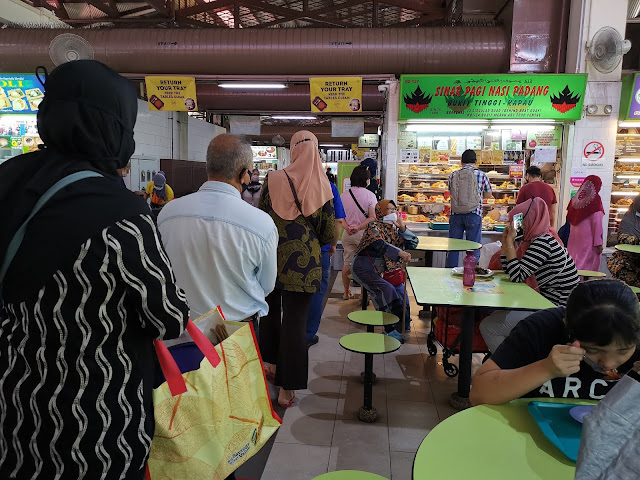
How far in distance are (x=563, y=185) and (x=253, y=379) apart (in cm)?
755

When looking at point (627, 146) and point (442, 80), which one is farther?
point (627, 146)

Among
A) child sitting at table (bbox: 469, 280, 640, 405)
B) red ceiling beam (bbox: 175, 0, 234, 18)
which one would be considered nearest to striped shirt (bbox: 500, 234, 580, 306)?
child sitting at table (bbox: 469, 280, 640, 405)

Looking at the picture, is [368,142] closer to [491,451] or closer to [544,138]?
[544,138]

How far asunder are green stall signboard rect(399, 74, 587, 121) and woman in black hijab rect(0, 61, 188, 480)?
6.92 metres

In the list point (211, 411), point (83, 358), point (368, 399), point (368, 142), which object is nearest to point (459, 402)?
point (368, 399)

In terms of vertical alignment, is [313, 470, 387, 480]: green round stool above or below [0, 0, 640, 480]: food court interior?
below

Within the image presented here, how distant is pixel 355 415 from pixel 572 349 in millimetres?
2174

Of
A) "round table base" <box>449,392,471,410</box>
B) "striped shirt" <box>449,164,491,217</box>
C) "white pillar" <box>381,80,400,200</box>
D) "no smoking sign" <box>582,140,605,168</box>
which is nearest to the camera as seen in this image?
"round table base" <box>449,392,471,410</box>

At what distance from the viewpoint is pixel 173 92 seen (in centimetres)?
847

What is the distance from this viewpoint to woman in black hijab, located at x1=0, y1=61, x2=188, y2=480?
1.05 m

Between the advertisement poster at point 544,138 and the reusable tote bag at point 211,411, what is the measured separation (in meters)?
7.58

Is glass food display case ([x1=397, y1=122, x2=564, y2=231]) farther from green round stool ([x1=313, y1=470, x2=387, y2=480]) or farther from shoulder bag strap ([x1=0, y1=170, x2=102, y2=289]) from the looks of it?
shoulder bag strap ([x1=0, y1=170, x2=102, y2=289])

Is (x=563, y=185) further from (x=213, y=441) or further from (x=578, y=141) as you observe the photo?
(x=213, y=441)

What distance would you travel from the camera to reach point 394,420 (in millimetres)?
3289
